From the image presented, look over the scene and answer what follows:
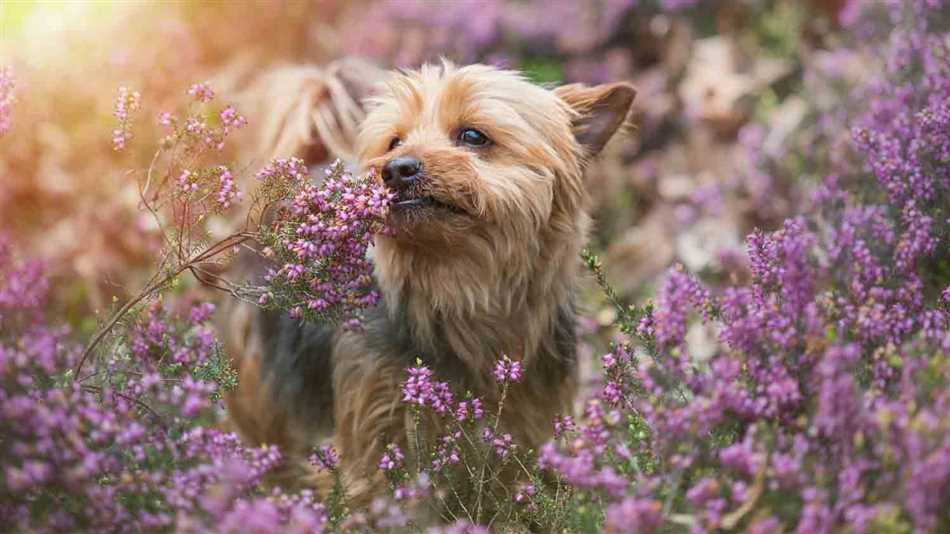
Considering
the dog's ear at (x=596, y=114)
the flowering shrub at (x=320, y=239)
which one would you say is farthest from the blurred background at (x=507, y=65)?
the flowering shrub at (x=320, y=239)

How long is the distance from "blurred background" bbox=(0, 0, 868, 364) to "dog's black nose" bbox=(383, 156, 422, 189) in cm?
165

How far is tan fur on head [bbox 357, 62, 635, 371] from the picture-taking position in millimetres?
3307

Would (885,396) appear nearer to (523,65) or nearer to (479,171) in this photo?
(479,171)

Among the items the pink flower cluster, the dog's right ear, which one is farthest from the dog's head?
the dog's right ear

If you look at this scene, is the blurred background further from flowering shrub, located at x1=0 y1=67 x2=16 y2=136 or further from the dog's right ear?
flowering shrub, located at x1=0 y1=67 x2=16 y2=136

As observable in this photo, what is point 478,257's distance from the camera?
3.41 m

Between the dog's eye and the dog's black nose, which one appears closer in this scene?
the dog's black nose

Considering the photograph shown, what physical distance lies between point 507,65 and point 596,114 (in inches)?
96.9

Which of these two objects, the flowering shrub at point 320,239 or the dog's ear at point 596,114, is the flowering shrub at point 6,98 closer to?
the flowering shrub at point 320,239

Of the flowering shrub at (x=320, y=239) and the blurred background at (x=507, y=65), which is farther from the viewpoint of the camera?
the blurred background at (x=507, y=65)

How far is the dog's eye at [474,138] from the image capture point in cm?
354

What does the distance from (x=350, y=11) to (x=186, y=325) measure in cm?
630

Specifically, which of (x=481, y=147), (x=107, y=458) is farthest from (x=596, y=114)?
(x=107, y=458)

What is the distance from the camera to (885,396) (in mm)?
2277
